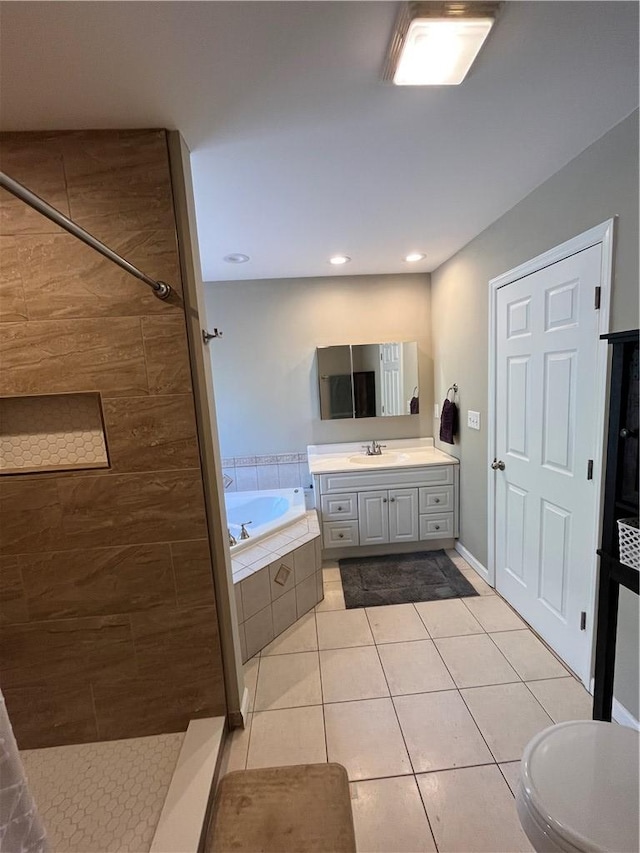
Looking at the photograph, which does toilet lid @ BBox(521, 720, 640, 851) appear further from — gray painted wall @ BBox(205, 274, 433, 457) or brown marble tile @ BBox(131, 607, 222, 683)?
gray painted wall @ BBox(205, 274, 433, 457)

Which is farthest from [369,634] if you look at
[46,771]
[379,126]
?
[379,126]

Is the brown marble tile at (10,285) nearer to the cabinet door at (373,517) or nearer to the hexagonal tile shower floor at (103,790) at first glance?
the hexagonal tile shower floor at (103,790)

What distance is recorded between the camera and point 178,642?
1.47 m

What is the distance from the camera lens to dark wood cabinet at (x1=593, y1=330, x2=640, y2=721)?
1.10m

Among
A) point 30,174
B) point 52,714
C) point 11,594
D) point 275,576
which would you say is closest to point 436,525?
point 275,576

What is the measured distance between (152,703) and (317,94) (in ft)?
7.64

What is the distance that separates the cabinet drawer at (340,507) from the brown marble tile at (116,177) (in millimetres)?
2153

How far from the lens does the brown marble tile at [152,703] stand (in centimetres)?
148

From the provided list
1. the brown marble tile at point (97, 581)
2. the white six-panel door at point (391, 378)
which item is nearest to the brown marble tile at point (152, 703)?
the brown marble tile at point (97, 581)

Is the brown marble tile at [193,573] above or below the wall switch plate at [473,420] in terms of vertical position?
below

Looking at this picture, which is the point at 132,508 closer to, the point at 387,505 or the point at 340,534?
the point at 340,534

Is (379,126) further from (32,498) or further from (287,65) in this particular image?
(32,498)

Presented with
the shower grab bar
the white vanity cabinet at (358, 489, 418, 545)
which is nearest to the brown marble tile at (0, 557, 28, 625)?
the shower grab bar

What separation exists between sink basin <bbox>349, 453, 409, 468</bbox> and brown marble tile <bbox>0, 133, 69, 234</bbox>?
2.48 meters
